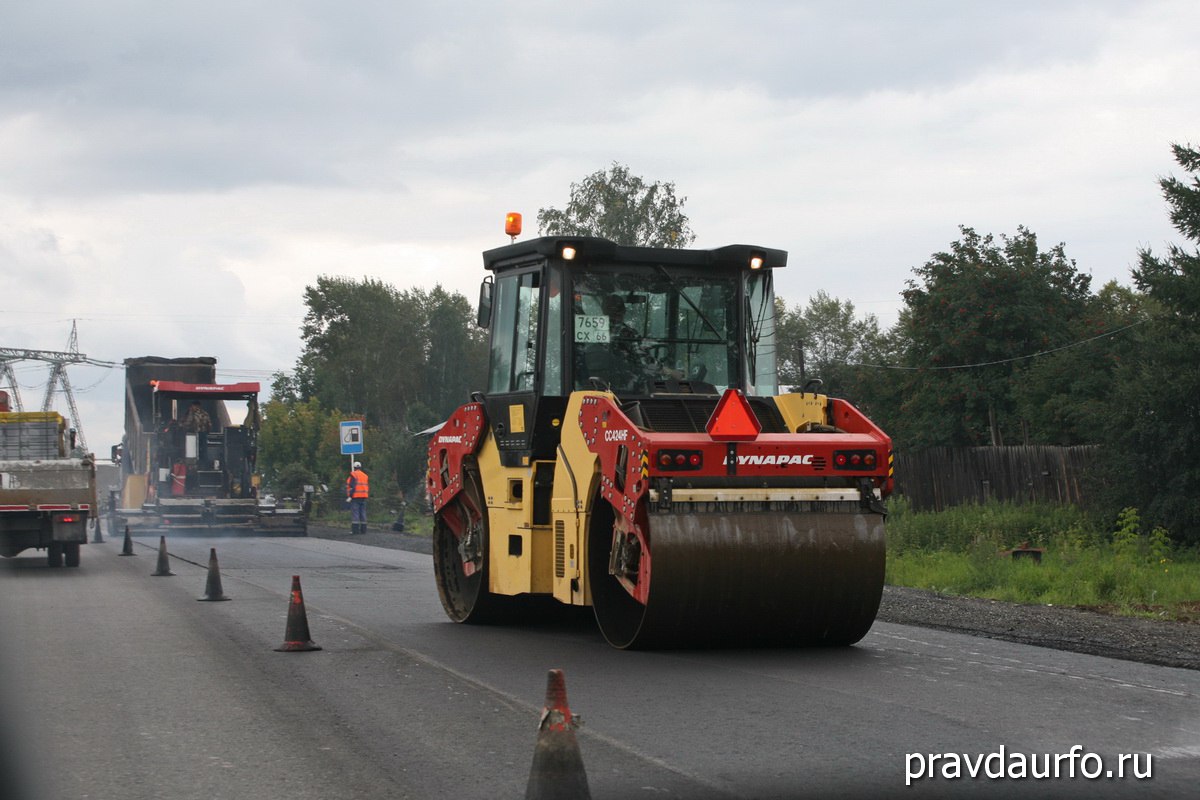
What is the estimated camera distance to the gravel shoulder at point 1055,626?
437 inches

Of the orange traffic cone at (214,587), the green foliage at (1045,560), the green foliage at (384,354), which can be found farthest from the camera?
the green foliage at (384,354)

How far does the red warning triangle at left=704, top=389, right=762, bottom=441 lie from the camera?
32.8ft

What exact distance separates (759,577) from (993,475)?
2313 cm

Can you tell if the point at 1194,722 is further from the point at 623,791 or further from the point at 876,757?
the point at 623,791

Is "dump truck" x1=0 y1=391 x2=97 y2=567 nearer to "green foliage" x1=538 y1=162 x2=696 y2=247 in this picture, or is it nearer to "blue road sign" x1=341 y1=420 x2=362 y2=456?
"blue road sign" x1=341 y1=420 x2=362 y2=456

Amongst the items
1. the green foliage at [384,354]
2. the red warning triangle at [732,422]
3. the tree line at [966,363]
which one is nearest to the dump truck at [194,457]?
the tree line at [966,363]

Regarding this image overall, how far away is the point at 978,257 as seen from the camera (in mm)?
43781

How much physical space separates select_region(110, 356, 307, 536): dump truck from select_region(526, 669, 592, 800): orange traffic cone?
33.5 m

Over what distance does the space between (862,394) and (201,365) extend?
89.1 ft

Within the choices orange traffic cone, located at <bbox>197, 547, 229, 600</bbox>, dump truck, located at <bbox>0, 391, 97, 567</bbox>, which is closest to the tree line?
orange traffic cone, located at <bbox>197, 547, 229, 600</bbox>

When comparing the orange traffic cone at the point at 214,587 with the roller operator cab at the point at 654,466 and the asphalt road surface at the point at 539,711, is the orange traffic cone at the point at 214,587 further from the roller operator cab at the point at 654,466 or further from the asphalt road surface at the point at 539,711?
the roller operator cab at the point at 654,466

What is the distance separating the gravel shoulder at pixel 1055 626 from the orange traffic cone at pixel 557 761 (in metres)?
6.36

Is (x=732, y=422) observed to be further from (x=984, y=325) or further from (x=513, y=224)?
(x=984, y=325)

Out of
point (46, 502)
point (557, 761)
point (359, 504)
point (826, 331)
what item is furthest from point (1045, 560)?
point (826, 331)
